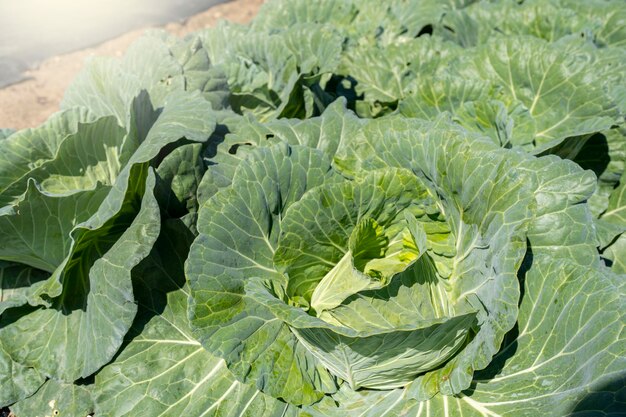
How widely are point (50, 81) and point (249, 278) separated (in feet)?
20.7

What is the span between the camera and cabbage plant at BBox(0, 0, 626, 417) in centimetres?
208

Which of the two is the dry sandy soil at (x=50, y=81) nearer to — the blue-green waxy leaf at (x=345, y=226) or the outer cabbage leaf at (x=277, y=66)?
the outer cabbage leaf at (x=277, y=66)

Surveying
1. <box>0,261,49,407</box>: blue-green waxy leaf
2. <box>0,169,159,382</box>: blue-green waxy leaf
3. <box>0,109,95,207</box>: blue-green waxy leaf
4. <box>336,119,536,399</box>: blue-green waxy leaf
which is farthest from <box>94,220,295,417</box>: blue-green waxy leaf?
<box>336,119,536,399</box>: blue-green waxy leaf

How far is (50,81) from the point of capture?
748 cm

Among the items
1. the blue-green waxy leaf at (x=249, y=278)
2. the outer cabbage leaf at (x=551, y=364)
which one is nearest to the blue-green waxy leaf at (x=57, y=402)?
the blue-green waxy leaf at (x=249, y=278)

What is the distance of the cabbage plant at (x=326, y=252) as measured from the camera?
2.08m

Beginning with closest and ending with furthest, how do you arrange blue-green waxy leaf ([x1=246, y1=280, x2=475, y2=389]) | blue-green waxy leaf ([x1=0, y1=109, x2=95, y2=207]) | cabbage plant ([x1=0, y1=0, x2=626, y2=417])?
blue-green waxy leaf ([x1=246, y1=280, x2=475, y2=389])
cabbage plant ([x1=0, y1=0, x2=626, y2=417])
blue-green waxy leaf ([x1=0, y1=109, x2=95, y2=207])

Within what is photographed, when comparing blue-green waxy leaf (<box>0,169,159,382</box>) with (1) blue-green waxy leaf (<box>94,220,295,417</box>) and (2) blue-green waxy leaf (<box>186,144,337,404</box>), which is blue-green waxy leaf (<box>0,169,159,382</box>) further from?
(2) blue-green waxy leaf (<box>186,144,337,404</box>)

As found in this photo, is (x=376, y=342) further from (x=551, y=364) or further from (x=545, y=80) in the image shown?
(x=545, y=80)

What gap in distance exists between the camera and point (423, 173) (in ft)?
7.71

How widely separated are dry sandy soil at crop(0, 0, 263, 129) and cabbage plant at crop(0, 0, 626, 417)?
384 centimetres

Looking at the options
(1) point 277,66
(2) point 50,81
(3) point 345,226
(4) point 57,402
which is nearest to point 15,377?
(4) point 57,402

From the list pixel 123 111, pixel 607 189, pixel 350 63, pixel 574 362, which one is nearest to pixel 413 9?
pixel 350 63

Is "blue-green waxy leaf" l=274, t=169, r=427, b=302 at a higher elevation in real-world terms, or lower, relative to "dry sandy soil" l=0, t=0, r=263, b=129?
higher
